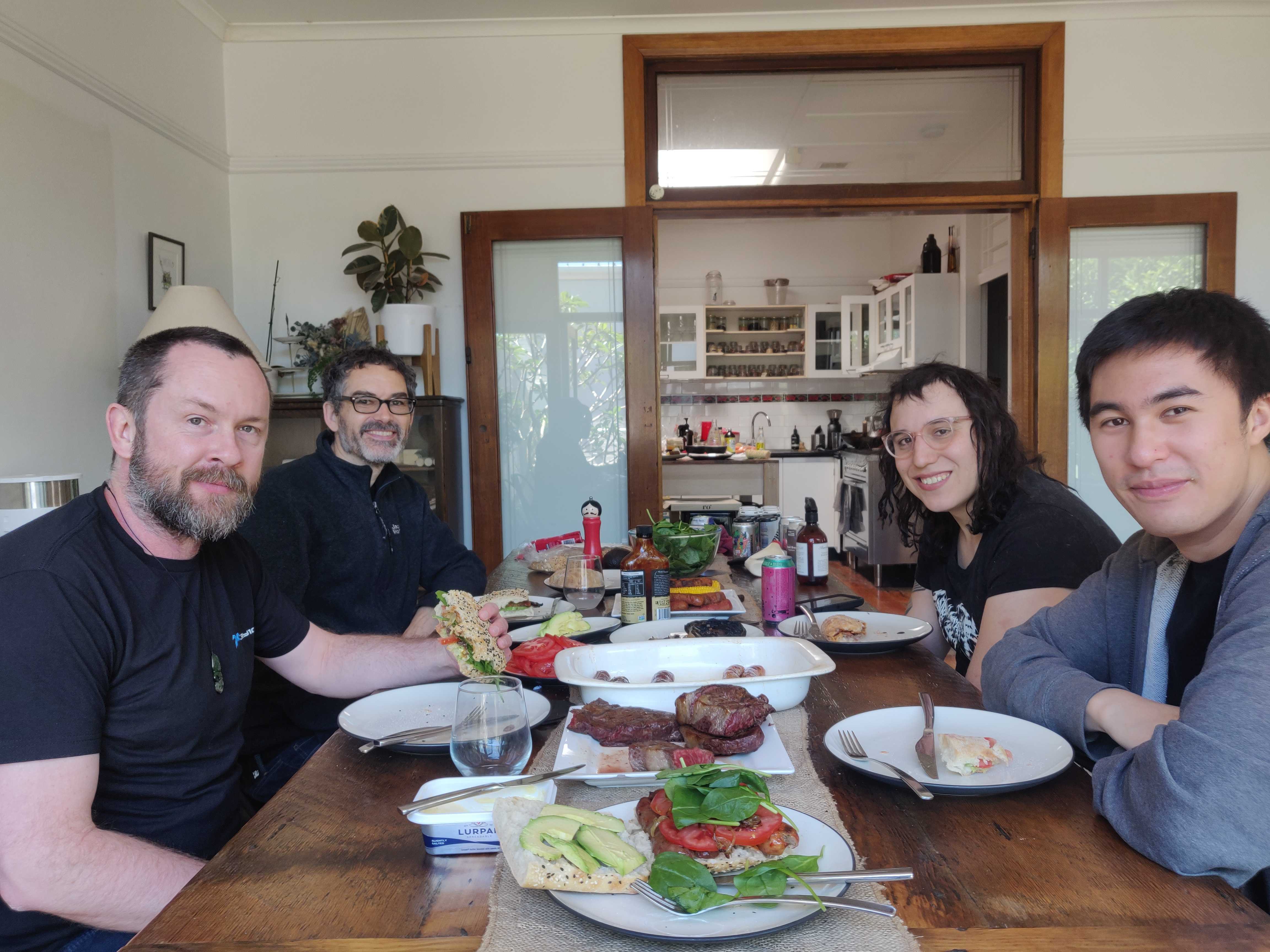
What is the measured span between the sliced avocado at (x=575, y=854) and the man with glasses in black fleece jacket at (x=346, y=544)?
4.04 feet

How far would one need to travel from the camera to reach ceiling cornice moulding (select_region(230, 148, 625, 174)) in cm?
459

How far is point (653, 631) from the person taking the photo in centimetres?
168

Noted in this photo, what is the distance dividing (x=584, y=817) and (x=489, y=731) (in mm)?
235

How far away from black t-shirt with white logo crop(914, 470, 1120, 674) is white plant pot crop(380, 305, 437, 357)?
313 cm

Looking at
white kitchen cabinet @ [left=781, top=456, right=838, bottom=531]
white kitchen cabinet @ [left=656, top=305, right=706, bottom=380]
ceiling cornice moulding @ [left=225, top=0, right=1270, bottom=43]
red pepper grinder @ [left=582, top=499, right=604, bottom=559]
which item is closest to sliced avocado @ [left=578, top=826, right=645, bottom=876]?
red pepper grinder @ [left=582, top=499, right=604, bottom=559]

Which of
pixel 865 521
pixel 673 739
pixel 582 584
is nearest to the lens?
pixel 673 739

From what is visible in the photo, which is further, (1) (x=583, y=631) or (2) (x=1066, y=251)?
(2) (x=1066, y=251)

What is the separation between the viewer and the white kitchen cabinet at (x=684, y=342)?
850 centimetres

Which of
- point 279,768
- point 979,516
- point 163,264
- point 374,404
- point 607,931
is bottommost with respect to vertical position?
point 279,768

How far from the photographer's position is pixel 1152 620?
4.26 feet

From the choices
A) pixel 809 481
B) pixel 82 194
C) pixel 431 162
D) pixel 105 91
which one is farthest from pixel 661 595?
Answer: pixel 809 481

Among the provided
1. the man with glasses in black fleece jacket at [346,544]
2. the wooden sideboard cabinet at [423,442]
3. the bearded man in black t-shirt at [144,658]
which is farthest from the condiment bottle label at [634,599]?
the wooden sideboard cabinet at [423,442]

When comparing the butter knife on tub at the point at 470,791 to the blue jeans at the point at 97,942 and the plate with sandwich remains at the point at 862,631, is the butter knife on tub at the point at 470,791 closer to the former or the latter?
the blue jeans at the point at 97,942

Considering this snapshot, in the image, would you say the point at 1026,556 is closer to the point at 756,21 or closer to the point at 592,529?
the point at 592,529
